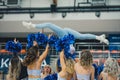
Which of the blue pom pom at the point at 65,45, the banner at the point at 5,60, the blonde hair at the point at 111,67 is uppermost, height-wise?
the blue pom pom at the point at 65,45

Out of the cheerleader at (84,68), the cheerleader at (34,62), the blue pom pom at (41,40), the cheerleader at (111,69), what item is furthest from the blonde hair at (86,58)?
the blue pom pom at (41,40)

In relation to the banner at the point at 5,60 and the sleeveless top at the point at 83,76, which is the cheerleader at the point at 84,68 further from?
the banner at the point at 5,60

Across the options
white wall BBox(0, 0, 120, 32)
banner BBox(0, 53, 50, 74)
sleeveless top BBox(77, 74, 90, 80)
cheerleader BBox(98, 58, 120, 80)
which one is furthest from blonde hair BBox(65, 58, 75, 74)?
white wall BBox(0, 0, 120, 32)

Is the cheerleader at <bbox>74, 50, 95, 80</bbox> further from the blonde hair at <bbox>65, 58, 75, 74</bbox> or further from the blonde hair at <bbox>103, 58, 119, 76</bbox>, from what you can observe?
the blonde hair at <bbox>103, 58, 119, 76</bbox>

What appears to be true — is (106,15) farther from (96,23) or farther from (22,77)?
(22,77)

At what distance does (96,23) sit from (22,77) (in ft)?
29.9

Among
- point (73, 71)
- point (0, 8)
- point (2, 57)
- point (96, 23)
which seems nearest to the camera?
point (73, 71)

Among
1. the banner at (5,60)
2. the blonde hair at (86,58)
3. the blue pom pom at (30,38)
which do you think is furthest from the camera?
the banner at (5,60)

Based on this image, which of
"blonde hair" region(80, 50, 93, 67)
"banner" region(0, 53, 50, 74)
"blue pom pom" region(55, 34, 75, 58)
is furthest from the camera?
"banner" region(0, 53, 50, 74)

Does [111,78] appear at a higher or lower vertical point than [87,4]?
lower

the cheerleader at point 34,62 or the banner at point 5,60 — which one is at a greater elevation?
the cheerleader at point 34,62

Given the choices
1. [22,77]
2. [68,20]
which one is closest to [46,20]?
[68,20]

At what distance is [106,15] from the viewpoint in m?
13.0

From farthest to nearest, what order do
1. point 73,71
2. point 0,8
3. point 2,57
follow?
point 0,8, point 2,57, point 73,71
